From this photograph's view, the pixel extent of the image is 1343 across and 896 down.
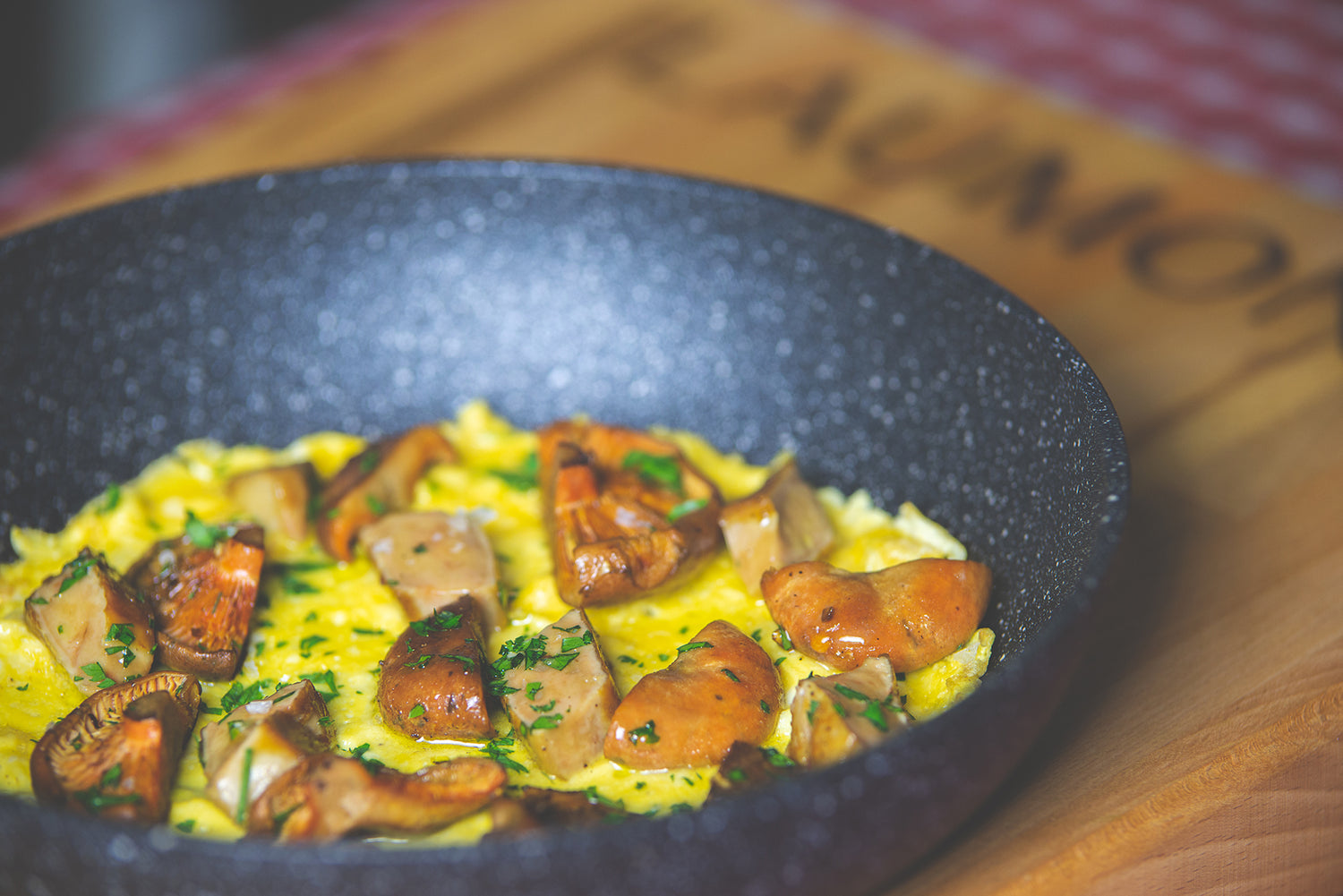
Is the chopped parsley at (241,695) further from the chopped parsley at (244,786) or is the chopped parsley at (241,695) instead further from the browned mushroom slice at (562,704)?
the browned mushroom slice at (562,704)

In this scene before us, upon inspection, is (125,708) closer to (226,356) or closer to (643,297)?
(226,356)

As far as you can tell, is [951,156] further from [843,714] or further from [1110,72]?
[843,714]

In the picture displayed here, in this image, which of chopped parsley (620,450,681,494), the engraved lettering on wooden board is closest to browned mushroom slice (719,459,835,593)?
chopped parsley (620,450,681,494)

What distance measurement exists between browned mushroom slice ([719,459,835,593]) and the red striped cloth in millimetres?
1872

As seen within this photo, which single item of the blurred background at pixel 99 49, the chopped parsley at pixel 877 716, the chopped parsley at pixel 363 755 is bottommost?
the blurred background at pixel 99 49

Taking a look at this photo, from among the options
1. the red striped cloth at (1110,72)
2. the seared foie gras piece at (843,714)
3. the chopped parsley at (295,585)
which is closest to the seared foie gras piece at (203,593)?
the chopped parsley at (295,585)

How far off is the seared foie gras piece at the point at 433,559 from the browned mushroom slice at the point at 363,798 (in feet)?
1.47

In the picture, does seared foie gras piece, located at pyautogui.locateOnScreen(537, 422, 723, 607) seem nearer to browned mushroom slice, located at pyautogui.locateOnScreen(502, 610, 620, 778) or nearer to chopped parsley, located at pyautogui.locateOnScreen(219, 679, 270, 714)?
browned mushroom slice, located at pyautogui.locateOnScreen(502, 610, 620, 778)

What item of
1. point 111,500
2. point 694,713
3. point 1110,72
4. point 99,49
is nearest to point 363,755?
point 694,713

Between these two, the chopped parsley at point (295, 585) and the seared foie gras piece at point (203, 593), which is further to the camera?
the chopped parsley at point (295, 585)

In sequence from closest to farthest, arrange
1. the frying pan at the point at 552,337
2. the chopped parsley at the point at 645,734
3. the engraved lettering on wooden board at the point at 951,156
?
the chopped parsley at the point at 645,734, the frying pan at the point at 552,337, the engraved lettering on wooden board at the point at 951,156

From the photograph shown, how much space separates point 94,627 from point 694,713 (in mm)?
897

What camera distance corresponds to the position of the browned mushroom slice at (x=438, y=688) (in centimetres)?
186

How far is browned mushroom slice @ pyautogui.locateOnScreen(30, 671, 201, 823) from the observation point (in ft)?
5.46
